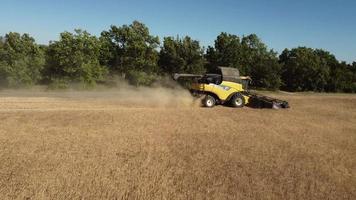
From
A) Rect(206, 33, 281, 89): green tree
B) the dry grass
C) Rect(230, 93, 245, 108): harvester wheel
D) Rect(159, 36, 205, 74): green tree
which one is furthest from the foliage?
the dry grass

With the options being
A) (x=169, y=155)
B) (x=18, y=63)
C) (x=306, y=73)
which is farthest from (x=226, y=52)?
(x=169, y=155)

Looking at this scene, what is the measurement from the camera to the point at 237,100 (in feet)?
71.1

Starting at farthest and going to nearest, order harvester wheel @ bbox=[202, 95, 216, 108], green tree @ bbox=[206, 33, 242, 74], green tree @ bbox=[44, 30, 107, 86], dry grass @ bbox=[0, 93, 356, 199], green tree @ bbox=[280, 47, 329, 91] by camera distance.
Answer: green tree @ bbox=[280, 47, 329, 91]
green tree @ bbox=[206, 33, 242, 74]
green tree @ bbox=[44, 30, 107, 86]
harvester wheel @ bbox=[202, 95, 216, 108]
dry grass @ bbox=[0, 93, 356, 199]

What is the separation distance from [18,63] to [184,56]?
16.3m

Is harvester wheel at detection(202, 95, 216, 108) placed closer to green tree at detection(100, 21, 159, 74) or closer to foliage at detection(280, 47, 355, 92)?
green tree at detection(100, 21, 159, 74)

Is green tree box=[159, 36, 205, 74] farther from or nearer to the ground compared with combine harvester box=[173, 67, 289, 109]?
farther from the ground

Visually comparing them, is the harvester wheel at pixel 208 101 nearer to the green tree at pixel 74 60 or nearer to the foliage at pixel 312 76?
the green tree at pixel 74 60

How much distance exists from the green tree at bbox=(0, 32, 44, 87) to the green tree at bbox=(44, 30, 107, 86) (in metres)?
1.06

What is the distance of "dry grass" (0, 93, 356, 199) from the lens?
8195 millimetres

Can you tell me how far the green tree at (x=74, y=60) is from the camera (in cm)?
2888

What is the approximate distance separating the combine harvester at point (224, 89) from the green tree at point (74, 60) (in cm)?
1175

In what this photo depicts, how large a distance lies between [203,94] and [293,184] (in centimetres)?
1269

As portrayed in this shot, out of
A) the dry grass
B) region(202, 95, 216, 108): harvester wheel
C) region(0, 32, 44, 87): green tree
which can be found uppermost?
region(0, 32, 44, 87): green tree

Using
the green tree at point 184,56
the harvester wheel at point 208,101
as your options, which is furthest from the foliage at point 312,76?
the harvester wheel at point 208,101
